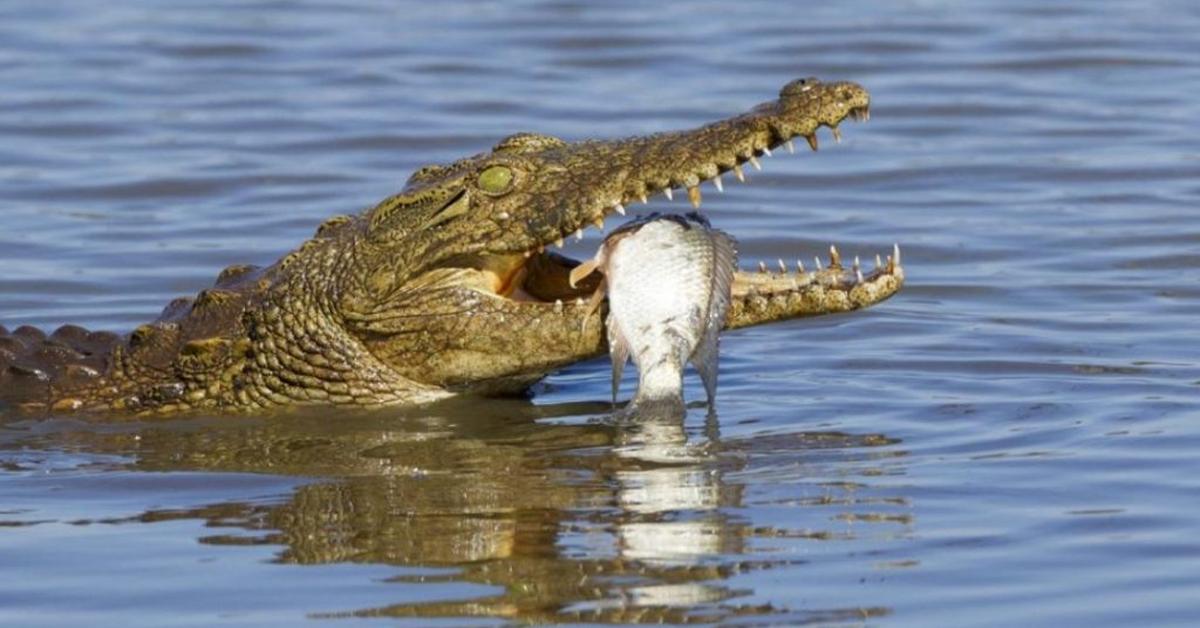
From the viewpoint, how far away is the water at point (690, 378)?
6059 millimetres

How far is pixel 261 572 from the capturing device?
6188 mm

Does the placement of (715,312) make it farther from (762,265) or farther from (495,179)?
(495,179)

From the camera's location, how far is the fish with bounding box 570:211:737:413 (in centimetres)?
766

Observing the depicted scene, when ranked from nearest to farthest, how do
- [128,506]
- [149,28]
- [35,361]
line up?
1. [128,506]
2. [35,361]
3. [149,28]

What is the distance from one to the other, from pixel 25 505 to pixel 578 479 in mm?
1637

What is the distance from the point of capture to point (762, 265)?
7930mm

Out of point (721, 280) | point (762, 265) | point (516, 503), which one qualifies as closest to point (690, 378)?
point (762, 265)

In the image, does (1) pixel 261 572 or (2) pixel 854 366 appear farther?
(2) pixel 854 366

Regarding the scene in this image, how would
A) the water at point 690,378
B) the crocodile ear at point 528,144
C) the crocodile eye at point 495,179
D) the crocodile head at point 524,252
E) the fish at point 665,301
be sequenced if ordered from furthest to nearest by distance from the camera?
the crocodile ear at point 528,144
the crocodile eye at point 495,179
the crocodile head at point 524,252
the fish at point 665,301
the water at point 690,378

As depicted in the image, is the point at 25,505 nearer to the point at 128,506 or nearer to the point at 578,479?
the point at 128,506

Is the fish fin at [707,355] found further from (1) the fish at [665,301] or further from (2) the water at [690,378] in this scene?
(2) the water at [690,378]

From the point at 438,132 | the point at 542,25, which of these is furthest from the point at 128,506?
the point at 542,25

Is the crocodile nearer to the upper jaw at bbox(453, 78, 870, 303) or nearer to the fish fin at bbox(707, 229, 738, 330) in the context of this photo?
the upper jaw at bbox(453, 78, 870, 303)

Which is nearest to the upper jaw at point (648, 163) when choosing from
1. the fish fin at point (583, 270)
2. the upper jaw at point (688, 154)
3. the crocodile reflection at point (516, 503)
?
the upper jaw at point (688, 154)
